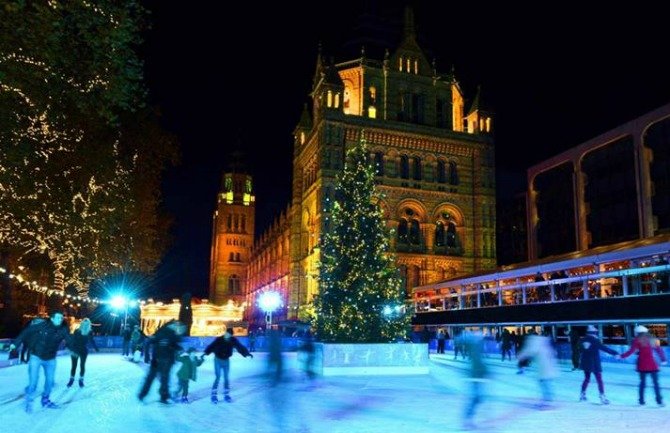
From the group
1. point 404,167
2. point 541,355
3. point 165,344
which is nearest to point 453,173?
point 404,167

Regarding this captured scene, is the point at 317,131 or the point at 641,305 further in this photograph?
the point at 317,131

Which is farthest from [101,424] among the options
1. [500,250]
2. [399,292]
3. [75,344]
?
[500,250]

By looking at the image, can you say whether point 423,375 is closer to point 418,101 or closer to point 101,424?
point 101,424

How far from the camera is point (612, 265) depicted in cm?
2892

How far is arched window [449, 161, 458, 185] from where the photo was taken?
182ft

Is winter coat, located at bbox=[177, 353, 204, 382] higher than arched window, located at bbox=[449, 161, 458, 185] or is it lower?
lower

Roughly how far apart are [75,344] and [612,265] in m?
24.3

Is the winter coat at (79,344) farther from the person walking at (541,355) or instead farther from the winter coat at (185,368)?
the person walking at (541,355)

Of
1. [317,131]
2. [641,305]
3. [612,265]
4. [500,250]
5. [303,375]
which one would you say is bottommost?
[303,375]

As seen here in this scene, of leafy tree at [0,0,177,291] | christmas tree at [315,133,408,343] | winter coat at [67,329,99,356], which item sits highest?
leafy tree at [0,0,177,291]

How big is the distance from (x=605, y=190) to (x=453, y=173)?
1326 cm

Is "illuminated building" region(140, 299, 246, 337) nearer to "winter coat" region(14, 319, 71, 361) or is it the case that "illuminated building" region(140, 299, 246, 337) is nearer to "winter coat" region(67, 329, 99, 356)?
"winter coat" region(67, 329, 99, 356)

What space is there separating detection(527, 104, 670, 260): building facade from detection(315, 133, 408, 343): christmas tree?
2814 cm

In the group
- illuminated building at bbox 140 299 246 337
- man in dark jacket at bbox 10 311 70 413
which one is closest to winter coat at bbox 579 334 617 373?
man in dark jacket at bbox 10 311 70 413
